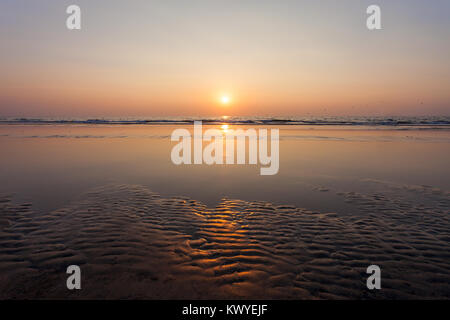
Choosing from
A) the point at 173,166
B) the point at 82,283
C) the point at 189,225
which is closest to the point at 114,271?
the point at 82,283

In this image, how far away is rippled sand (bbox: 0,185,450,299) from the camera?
12.2ft

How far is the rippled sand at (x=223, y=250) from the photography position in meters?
3.73

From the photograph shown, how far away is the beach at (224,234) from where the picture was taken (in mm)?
3787

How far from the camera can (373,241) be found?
5.11m

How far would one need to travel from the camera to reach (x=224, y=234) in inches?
214

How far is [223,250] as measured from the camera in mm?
4762

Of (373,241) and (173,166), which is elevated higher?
(173,166)

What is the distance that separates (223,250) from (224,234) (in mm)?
676

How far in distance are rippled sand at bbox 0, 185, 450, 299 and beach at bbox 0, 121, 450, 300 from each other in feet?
0.07

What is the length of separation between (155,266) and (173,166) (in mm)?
8172

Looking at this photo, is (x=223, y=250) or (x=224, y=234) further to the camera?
(x=224, y=234)

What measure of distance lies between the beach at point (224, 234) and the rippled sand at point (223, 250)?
0.8 inches

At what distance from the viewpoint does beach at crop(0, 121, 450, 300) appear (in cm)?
379
